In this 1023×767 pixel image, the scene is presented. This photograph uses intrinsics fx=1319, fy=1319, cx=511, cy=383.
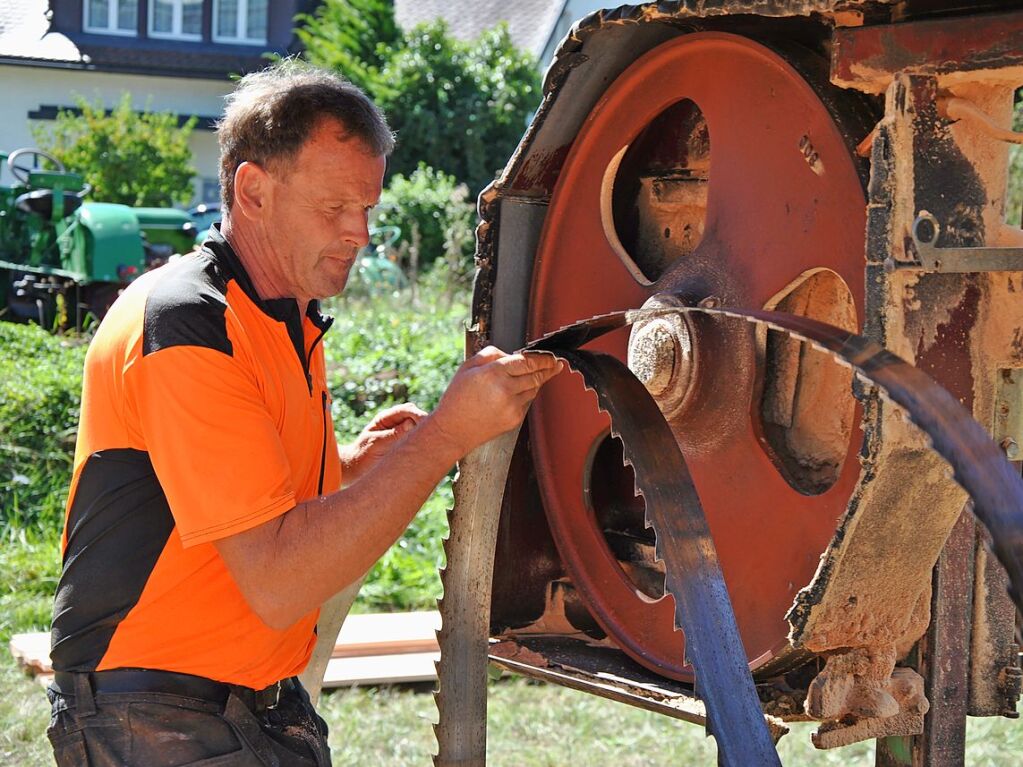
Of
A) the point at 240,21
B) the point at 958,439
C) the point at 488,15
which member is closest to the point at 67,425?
the point at 958,439

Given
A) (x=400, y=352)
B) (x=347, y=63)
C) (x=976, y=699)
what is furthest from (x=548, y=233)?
(x=347, y=63)

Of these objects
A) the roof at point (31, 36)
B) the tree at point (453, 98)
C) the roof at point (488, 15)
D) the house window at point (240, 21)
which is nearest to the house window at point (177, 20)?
the house window at point (240, 21)

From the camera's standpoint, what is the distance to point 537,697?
194 inches

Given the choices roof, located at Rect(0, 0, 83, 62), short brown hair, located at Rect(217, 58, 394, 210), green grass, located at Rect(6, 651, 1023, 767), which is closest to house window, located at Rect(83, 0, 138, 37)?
roof, located at Rect(0, 0, 83, 62)

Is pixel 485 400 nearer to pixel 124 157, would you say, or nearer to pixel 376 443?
pixel 376 443

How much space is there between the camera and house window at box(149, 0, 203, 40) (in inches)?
961

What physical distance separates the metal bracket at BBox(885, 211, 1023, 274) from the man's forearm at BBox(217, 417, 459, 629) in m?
0.80

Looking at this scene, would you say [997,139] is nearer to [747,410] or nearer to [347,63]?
[747,410]

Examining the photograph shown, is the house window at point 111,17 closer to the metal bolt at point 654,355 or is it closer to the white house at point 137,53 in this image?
the white house at point 137,53

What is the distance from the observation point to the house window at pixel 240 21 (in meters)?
24.5

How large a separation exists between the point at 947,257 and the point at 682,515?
1.81 ft

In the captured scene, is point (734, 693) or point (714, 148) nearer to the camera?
point (734, 693)

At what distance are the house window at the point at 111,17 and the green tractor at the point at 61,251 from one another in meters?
13.6

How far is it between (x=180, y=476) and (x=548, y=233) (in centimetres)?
102
